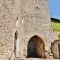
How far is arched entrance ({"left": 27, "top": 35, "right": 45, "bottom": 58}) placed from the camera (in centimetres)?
1997

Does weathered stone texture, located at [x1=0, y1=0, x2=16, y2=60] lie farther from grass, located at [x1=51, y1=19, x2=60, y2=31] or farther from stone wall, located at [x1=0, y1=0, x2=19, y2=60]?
grass, located at [x1=51, y1=19, x2=60, y2=31]

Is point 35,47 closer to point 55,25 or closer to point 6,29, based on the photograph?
point 55,25

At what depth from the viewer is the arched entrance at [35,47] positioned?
786 inches

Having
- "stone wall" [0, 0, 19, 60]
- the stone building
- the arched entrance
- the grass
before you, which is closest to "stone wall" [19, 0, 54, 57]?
the stone building

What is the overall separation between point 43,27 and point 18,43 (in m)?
4.84

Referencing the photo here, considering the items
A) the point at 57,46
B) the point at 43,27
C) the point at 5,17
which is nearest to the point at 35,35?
the point at 43,27

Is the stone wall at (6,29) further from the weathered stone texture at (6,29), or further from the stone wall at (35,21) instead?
the stone wall at (35,21)

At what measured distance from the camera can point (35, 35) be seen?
63.9 ft

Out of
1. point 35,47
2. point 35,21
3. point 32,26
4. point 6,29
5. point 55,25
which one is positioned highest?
point 35,21

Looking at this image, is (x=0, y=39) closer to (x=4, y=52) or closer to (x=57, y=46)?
(x=4, y=52)

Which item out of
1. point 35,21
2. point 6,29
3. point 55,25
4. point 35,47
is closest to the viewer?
point 6,29

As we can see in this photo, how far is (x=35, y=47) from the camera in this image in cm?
2077

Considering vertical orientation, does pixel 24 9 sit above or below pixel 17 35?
above

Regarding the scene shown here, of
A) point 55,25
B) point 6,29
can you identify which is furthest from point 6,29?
point 55,25
